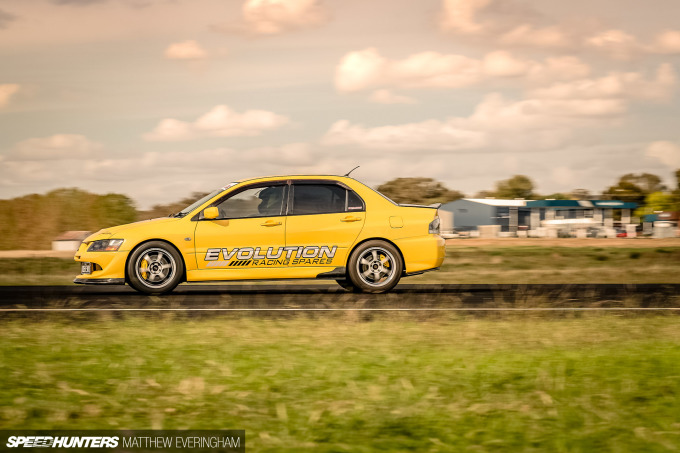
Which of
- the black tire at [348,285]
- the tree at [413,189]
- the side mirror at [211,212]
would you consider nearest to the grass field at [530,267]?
the black tire at [348,285]

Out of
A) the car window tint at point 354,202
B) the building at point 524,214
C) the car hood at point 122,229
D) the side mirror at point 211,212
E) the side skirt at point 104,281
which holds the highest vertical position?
the building at point 524,214

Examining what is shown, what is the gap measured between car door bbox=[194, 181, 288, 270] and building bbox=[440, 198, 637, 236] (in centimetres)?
5679

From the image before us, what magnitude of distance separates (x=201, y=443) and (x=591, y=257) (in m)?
27.5

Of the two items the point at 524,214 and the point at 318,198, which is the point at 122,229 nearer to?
the point at 318,198

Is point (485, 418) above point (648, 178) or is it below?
below

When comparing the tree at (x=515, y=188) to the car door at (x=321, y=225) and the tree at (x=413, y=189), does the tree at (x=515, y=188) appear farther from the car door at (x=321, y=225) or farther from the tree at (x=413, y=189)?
the car door at (x=321, y=225)

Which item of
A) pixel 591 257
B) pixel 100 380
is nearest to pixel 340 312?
pixel 100 380

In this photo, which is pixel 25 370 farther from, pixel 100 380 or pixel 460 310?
pixel 460 310

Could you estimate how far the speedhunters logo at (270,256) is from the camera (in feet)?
37.6

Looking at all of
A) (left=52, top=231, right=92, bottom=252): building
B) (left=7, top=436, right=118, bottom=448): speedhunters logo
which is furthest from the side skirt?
(left=52, top=231, right=92, bottom=252): building

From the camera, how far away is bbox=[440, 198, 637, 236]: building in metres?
69.1

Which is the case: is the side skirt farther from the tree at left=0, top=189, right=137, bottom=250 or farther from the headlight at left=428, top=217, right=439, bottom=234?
the tree at left=0, top=189, right=137, bottom=250

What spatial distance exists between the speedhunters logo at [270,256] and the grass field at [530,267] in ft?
18.9

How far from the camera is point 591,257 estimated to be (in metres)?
29.9
